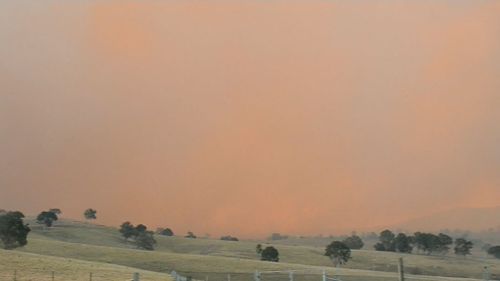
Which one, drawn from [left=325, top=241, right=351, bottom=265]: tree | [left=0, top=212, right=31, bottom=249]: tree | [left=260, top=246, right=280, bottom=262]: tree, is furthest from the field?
[left=260, top=246, right=280, bottom=262]: tree

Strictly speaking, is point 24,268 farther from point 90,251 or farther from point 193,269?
point 90,251

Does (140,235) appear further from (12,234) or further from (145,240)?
(12,234)

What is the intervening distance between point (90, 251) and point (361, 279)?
58.2 metres

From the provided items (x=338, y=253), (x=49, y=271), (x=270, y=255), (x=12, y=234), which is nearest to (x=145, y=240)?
(x=270, y=255)

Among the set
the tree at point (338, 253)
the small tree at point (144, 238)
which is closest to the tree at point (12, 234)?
the small tree at point (144, 238)

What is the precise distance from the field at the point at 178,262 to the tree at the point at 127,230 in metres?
2.53

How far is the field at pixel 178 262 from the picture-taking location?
76.5 metres

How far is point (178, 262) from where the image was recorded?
11119 cm

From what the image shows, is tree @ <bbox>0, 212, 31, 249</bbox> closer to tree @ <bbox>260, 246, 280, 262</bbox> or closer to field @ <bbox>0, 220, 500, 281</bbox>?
field @ <bbox>0, 220, 500, 281</bbox>

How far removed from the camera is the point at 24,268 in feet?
239

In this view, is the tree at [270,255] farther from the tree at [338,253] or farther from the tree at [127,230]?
the tree at [127,230]

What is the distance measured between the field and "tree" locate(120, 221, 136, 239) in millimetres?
2529

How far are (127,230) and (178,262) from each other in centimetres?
8747

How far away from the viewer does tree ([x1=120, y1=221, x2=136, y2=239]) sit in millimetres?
192250
